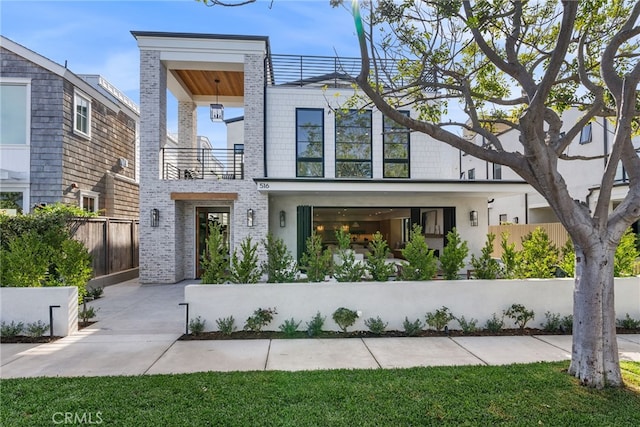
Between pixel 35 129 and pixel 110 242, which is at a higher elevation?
pixel 35 129

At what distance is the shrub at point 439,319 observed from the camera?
245 inches

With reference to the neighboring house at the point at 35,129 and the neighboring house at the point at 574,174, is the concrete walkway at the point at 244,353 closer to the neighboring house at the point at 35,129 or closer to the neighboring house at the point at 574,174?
the neighboring house at the point at 574,174

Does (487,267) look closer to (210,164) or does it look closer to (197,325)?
(197,325)

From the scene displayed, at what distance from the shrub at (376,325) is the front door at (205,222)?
25.9ft

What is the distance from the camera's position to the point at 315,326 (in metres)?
6.11

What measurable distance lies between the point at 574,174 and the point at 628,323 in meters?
12.0

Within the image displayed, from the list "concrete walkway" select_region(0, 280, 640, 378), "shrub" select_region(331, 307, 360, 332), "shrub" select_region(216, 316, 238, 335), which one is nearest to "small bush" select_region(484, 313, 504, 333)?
"concrete walkway" select_region(0, 280, 640, 378)

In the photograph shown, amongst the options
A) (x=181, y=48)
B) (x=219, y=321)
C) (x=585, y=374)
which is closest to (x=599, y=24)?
(x=585, y=374)

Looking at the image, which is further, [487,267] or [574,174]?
[574,174]

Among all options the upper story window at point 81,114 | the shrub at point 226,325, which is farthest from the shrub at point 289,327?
the upper story window at point 81,114

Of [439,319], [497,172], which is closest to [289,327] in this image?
[439,319]

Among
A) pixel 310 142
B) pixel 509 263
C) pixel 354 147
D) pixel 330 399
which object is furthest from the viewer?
pixel 354 147

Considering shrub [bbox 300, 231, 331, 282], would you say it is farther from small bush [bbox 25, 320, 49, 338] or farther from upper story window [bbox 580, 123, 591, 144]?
upper story window [bbox 580, 123, 591, 144]

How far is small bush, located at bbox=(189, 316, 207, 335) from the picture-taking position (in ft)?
19.7
